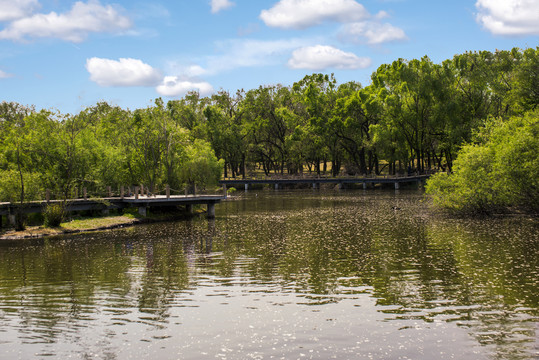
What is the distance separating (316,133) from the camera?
333 ft

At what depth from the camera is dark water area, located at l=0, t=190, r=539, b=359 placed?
12656mm

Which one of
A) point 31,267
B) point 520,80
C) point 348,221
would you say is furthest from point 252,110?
point 31,267

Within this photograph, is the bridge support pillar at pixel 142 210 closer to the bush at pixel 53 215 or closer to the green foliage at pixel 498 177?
the bush at pixel 53 215

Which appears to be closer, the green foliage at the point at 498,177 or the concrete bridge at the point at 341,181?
the green foliage at the point at 498,177

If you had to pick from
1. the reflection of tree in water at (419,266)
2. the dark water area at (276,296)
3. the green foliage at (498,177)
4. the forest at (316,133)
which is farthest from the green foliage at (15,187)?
the green foliage at (498,177)

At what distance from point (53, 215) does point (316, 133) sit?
70800 millimetres

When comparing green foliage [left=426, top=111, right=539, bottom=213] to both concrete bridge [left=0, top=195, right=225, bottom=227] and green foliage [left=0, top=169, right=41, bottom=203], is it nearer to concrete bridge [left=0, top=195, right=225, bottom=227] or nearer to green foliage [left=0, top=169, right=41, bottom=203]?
concrete bridge [left=0, top=195, right=225, bottom=227]

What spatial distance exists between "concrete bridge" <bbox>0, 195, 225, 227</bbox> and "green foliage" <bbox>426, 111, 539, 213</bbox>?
21.7 meters

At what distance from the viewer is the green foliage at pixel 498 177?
123 ft

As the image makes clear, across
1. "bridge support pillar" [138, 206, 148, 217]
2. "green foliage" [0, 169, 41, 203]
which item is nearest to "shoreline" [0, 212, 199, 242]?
"bridge support pillar" [138, 206, 148, 217]

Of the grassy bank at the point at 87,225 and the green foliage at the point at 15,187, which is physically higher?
the green foliage at the point at 15,187

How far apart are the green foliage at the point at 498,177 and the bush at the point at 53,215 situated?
3086 centimetres

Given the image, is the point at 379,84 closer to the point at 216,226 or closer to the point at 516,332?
the point at 216,226

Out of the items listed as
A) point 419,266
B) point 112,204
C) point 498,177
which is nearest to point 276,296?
point 419,266
